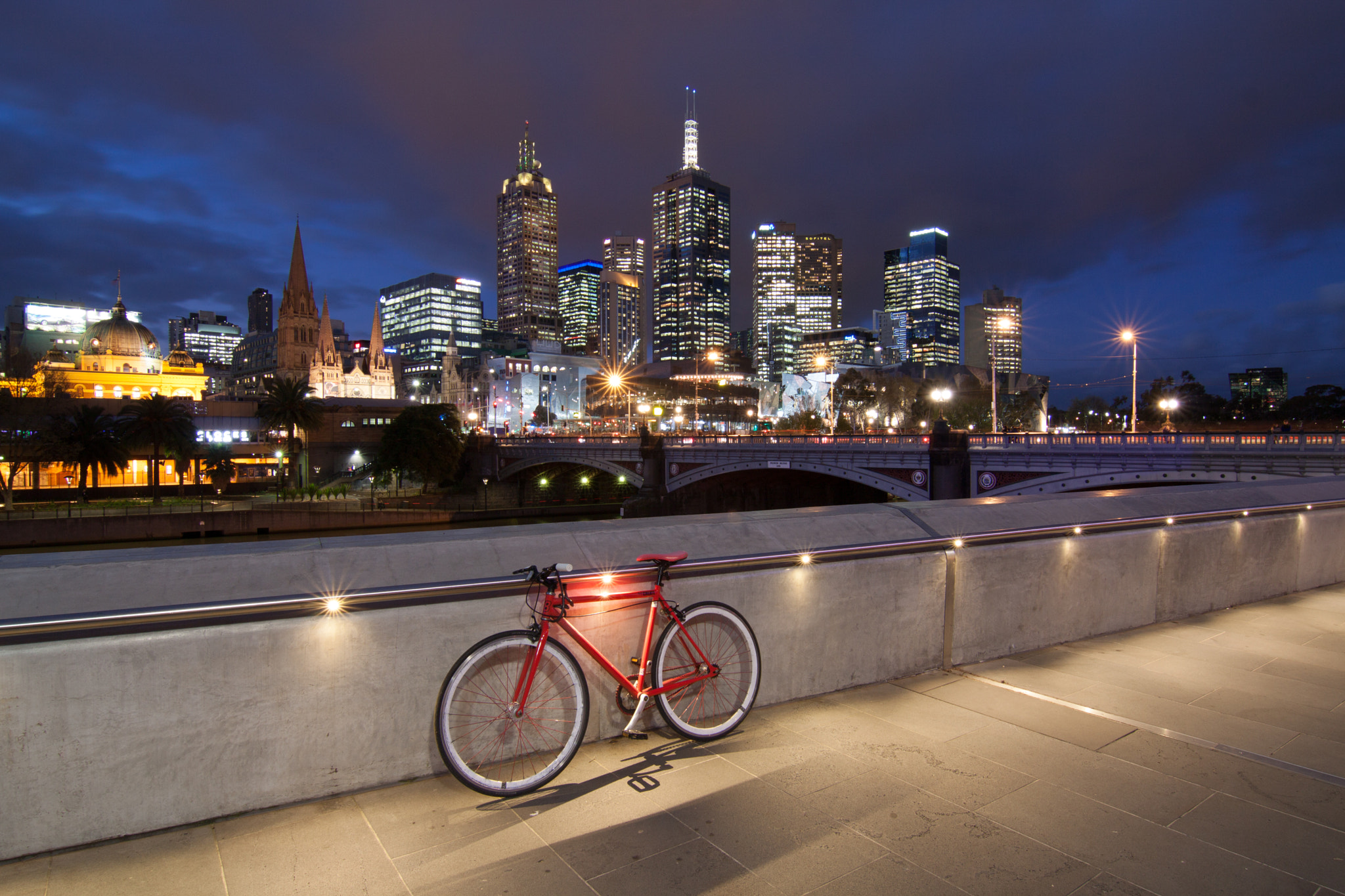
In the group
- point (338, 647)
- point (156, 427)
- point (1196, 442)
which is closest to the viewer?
point (338, 647)

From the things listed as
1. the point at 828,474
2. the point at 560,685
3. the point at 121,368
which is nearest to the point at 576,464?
the point at 828,474

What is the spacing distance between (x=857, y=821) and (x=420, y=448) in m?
62.0

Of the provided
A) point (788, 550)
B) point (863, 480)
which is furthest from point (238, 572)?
point (863, 480)

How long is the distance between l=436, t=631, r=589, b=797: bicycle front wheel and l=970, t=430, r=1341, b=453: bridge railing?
30.4 m

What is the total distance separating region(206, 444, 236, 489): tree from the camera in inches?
2402

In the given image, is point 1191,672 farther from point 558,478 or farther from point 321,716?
point 558,478

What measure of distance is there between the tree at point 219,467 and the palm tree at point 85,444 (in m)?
8.28

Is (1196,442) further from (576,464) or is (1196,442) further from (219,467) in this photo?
(219,467)

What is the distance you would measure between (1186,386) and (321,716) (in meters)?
149

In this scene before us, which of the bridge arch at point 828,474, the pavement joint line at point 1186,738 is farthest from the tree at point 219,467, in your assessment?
the pavement joint line at point 1186,738

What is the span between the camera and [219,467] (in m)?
60.8

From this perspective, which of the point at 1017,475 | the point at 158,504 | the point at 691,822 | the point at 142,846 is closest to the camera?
the point at 142,846

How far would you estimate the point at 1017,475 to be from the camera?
33656 mm

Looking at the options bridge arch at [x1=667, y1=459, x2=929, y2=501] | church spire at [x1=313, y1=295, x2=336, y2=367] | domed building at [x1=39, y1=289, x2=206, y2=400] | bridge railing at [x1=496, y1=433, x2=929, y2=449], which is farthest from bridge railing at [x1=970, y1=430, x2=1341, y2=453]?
church spire at [x1=313, y1=295, x2=336, y2=367]
